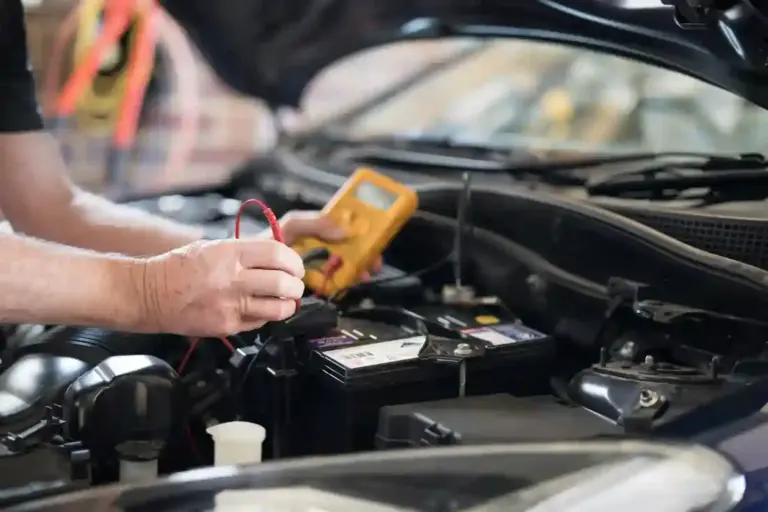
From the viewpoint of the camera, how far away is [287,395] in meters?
0.95

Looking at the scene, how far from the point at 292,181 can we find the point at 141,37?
1341 millimetres

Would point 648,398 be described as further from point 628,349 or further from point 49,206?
point 49,206

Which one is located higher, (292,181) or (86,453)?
(292,181)

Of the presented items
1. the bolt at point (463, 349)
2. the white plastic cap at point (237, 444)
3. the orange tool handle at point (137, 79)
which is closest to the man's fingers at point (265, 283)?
the white plastic cap at point (237, 444)

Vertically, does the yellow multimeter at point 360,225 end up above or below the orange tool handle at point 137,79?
below

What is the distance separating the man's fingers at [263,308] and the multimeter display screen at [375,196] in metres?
0.38

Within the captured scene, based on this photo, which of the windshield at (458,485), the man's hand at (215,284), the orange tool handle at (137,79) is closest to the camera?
the windshield at (458,485)

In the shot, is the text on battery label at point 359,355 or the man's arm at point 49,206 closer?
the text on battery label at point 359,355

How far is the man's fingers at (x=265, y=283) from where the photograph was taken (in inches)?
30.6

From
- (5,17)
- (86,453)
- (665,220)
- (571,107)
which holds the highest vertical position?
(5,17)

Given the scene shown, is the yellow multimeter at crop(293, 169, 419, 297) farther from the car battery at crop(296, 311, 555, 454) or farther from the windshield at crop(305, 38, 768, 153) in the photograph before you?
the windshield at crop(305, 38, 768, 153)

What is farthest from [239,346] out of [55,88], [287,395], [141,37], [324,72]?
[55,88]

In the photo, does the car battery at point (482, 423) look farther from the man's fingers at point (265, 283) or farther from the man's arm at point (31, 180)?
the man's arm at point (31, 180)

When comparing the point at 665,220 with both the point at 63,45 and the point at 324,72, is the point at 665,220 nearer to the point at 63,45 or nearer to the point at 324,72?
the point at 324,72
